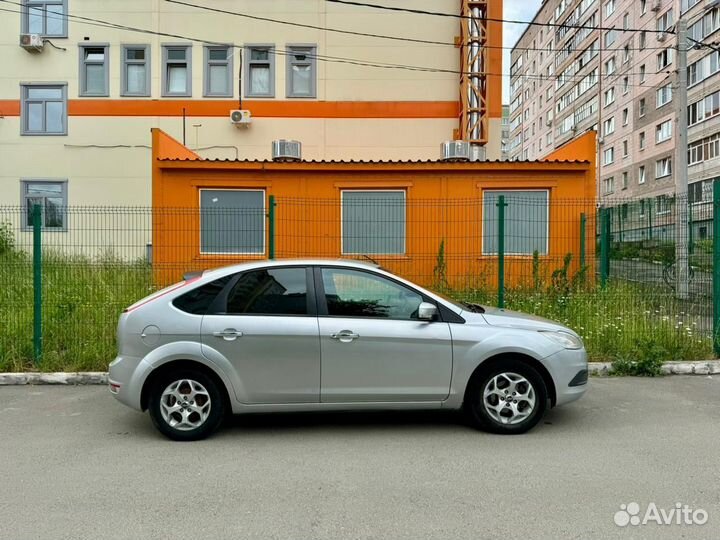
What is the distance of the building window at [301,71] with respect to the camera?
20781 mm

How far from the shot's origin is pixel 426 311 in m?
4.98

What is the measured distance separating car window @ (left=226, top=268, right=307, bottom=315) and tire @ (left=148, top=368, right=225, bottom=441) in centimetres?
67

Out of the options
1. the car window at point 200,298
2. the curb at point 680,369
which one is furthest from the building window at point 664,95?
the car window at point 200,298

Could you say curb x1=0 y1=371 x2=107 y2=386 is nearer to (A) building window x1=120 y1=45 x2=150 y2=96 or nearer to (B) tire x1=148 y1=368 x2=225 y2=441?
(B) tire x1=148 y1=368 x2=225 y2=441

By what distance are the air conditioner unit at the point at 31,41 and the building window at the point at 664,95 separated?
39.6m

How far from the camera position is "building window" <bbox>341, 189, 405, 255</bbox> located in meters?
11.6

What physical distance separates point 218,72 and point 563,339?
18928 mm

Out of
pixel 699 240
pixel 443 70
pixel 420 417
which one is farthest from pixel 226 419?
pixel 443 70

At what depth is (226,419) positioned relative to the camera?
18.2ft

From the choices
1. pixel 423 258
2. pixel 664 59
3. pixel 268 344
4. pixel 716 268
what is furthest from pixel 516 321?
pixel 664 59

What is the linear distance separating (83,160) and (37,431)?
17380 mm

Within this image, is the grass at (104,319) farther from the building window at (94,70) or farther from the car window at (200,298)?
the building window at (94,70)

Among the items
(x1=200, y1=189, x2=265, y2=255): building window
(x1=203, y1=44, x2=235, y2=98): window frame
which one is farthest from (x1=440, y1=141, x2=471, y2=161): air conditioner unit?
(x1=203, y1=44, x2=235, y2=98): window frame

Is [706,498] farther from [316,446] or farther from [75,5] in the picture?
[75,5]
